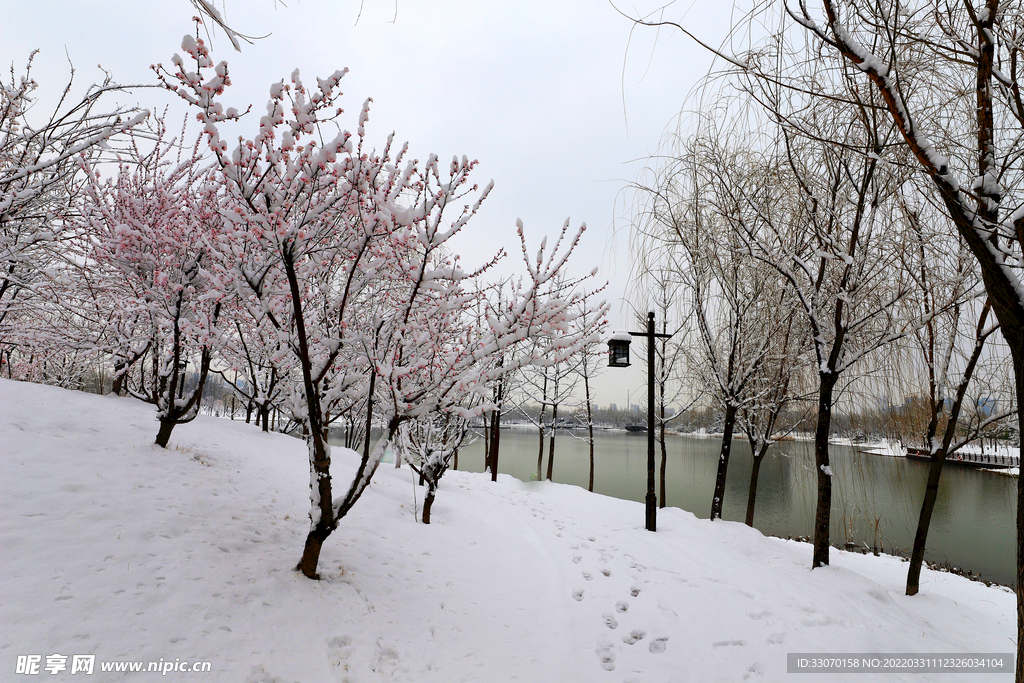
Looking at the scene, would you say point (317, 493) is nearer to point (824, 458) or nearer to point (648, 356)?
point (648, 356)

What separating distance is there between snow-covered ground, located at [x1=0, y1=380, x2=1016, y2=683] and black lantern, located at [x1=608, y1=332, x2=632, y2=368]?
9.25 feet

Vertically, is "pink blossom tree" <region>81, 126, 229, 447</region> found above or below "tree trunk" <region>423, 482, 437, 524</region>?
above

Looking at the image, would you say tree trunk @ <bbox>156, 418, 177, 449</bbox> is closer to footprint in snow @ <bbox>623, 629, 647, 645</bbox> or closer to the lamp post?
footprint in snow @ <bbox>623, 629, 647, 645</bbox>

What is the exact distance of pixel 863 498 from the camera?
891cm

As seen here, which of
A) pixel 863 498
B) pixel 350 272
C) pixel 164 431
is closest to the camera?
pixel 350 272

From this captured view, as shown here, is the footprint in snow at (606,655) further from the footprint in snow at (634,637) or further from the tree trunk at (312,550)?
the tree trunk at (312,550)

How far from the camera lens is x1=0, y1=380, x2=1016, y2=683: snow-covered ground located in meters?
2.65

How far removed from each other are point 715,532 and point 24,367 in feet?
66.5

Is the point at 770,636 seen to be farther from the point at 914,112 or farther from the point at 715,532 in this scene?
the point at 914,112

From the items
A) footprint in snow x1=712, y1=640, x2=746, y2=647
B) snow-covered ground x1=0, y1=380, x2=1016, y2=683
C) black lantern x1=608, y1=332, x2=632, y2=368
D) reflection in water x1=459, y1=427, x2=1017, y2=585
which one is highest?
black lantern x1=608, y1=332, x2=632, y2=368

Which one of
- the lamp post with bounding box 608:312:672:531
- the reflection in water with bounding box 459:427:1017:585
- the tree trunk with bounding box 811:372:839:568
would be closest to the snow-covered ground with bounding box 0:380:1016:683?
the tree trunk with bounding box 811:372:839:568

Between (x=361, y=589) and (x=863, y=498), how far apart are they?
392 inches

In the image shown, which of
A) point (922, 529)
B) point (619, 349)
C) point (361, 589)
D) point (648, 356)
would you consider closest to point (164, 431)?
point (361, 589)

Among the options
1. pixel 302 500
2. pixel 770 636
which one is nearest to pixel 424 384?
pixel 302 500
